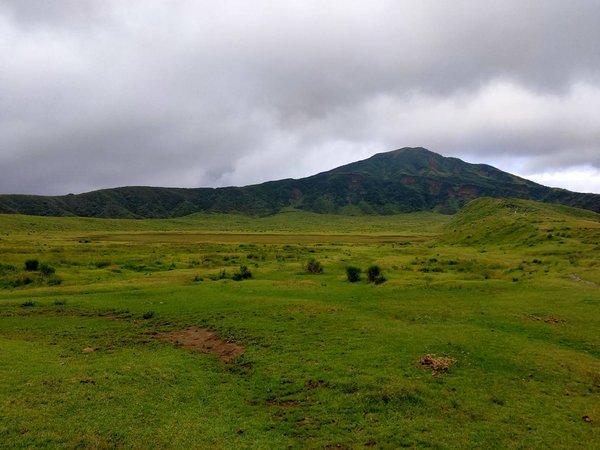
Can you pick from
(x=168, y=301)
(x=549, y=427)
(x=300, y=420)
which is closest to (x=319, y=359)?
(x=300, y=420)

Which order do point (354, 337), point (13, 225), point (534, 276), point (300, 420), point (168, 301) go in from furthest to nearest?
1. point (13, 225)
2. point (534, 276)
3. point (168, 301)
4. point (354, 337)
5. point (300, 420)

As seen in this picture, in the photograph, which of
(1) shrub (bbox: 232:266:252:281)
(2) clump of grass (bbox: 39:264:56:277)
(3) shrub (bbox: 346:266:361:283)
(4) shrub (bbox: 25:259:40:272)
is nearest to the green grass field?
(3) shrub (bbox: 346:266:361:283)

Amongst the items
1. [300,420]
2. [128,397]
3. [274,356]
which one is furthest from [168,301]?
[300,420]

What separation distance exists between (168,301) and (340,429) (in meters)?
24.4

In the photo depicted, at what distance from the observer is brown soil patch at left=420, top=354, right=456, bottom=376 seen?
1960 centimetres

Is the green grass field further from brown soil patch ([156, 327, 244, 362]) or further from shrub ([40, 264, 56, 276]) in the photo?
shrub ([40, 264, 56, 276])

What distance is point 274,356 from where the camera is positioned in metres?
22.0

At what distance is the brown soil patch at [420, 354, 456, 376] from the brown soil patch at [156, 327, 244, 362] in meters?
9.47

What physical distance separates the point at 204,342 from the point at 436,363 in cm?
1308

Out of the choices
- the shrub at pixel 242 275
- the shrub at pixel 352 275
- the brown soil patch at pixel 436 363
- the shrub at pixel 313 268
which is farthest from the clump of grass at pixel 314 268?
the brown soil patch at pixel 436 363

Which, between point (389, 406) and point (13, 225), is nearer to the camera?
point (389, 406)

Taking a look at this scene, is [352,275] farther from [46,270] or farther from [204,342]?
[46,270]

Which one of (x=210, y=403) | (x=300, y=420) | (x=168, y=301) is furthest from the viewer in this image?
(x=168, y=301)

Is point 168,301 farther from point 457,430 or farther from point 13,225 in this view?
point 13,225
